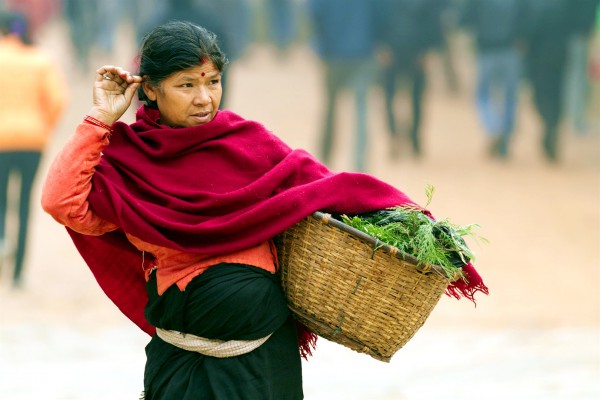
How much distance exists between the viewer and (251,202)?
10.9 ft

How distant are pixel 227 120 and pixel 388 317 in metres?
0.74

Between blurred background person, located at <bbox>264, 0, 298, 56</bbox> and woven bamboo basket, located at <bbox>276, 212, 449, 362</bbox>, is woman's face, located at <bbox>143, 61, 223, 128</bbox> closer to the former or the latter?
woven bamboo basket, located at <bbox>276, 212, 449, 362</bbox>

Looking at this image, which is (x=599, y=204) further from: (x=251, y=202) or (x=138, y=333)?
(x=251, y=202)

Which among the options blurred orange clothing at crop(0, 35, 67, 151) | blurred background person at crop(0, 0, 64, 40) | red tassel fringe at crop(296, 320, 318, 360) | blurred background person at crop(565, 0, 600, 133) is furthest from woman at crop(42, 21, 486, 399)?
blurred background person at crop(0, 0, 64, 40)

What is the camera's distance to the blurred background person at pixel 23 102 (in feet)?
28.6

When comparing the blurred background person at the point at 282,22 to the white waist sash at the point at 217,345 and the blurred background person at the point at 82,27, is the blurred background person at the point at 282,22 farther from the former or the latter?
the white waist sash at the point at 217,345

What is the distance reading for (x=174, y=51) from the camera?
329 cm

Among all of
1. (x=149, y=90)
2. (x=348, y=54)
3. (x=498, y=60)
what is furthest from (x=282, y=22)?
(x=149, y=90)

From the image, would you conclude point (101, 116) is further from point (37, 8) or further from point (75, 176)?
point (37, 8)

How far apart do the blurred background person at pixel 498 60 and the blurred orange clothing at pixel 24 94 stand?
659 centimetres

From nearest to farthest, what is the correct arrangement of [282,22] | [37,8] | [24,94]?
[24,94] < [282,22] < [37,8]

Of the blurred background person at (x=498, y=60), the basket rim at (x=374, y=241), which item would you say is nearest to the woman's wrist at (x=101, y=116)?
the basket rim at (x=374, y=241)

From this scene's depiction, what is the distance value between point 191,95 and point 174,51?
0.13 metres

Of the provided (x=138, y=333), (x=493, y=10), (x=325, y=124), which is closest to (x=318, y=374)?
(x=138, y=333)
